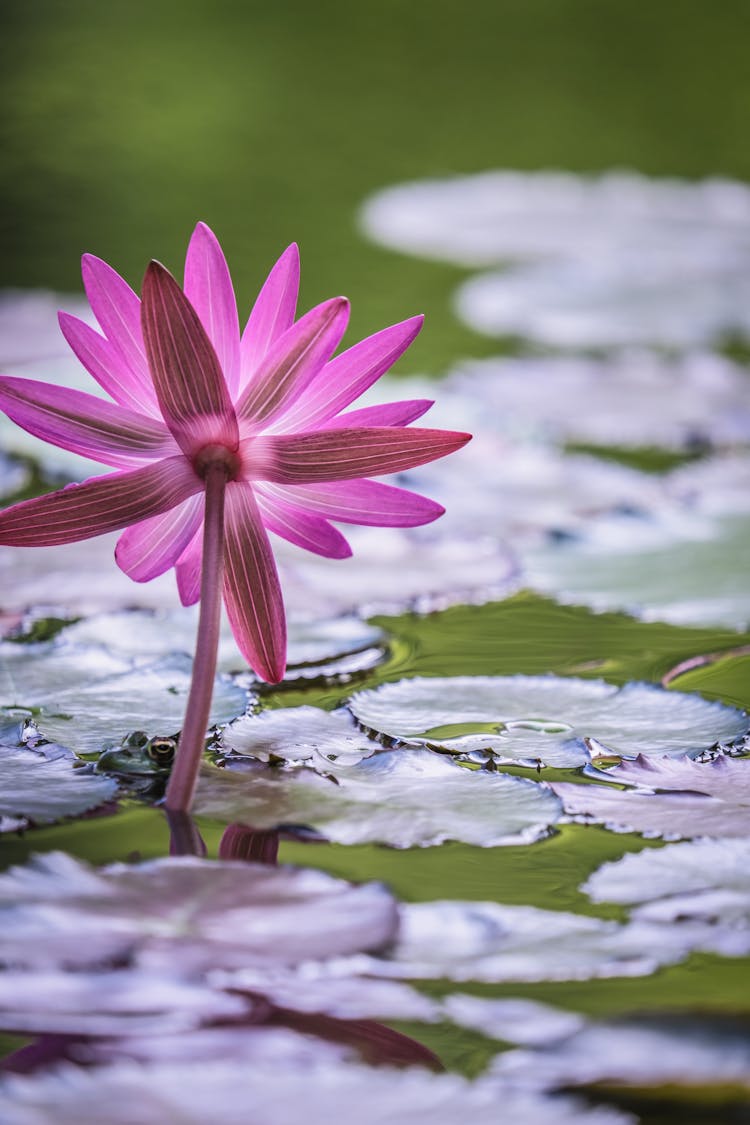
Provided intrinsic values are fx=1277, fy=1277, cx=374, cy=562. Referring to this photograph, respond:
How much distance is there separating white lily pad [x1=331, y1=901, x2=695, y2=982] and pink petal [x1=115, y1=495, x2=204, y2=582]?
0.71 ft

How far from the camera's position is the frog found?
2.21 ft

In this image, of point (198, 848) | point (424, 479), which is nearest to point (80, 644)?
point (198, 848)

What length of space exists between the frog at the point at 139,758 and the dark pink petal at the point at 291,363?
0.20 metres

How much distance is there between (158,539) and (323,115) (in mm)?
3001

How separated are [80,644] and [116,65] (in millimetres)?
3086

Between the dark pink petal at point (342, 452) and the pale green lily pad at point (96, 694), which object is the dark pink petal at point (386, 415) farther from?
the pale green lily pad at point (96, 694)

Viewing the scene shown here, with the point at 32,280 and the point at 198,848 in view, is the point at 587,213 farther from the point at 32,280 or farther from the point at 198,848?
the point at 198,848

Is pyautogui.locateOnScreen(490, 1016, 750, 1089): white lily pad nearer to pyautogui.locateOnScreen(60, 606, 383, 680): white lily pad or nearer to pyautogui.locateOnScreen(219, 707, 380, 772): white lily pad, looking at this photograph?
pyautogui.locateOnScreen(219, 707, 380, 772): white lily pad

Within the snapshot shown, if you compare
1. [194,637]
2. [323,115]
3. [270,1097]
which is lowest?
[270,1097]

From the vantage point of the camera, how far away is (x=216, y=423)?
0.58 m

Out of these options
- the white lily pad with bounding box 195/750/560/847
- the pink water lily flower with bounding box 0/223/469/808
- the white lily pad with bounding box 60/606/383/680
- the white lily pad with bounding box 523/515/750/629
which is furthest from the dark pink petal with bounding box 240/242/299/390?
the white lily pad with bounding box 523/515/750/629

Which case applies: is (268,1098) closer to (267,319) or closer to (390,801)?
(390,801)

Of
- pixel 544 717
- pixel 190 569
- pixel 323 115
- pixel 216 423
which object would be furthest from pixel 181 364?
pixel 323 115

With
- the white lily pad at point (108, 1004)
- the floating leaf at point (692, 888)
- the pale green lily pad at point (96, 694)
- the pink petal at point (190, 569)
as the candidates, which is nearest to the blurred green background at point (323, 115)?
the pale green lily pad at point (96, 694)
